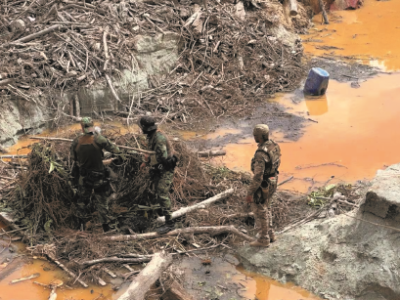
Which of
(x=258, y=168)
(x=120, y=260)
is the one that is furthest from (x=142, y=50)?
(x=258, y=168)

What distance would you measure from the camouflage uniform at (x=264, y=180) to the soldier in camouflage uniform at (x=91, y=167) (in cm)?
219

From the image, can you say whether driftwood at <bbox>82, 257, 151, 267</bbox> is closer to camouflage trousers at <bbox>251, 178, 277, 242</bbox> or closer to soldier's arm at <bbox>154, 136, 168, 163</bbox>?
soldier's arm at <bbox>154, 136, 168, 163</bbox>

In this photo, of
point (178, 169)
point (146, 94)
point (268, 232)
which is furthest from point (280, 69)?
point (268, 232)

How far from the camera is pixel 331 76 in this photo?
47.2 ft

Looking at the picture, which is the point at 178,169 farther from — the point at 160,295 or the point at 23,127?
the point at 23,127

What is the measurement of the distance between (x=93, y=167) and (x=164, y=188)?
112 centimetres

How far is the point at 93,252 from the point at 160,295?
1.55 meters

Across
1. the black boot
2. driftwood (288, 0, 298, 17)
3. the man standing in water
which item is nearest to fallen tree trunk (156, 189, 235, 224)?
the black boot

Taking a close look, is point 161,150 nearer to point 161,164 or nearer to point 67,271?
point 161,164

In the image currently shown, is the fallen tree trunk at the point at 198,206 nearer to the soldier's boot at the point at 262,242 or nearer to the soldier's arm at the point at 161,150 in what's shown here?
the soldier's arm at the point at 161,150

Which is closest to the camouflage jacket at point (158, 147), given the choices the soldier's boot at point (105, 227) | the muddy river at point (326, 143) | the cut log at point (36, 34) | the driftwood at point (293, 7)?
the soldier's boot at point (105, 227)

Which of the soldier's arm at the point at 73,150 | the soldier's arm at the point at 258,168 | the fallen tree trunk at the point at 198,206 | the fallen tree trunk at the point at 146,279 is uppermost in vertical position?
the soldier's arm at the point at 258,168

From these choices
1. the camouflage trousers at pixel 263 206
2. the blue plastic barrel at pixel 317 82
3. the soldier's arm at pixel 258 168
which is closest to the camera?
the soldier's arm at pixel 258 168

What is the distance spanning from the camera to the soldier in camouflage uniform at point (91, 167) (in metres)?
6.68
